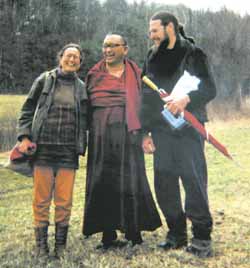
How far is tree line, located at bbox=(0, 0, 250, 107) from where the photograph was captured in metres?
18.6

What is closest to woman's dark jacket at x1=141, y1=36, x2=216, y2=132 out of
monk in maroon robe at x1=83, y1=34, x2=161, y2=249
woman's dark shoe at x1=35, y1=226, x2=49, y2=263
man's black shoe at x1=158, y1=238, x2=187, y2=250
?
monk in maroon robe at x1=83, y1=34, x2=161, y2=249

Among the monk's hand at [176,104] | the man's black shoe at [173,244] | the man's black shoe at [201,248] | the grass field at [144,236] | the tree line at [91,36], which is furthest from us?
the tree line at [91,36]

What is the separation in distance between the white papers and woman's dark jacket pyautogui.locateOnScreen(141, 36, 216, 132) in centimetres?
4

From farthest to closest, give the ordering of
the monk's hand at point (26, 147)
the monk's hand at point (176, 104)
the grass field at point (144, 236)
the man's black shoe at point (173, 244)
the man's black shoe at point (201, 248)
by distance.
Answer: the man's black shoe at point (173, 244), the man's black shoe at point (201, 248), the grass field at point (144, 236), the monk's hand at point (26, 147), the monk's hand at point (176, 104)

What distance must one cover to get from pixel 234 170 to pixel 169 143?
505cm

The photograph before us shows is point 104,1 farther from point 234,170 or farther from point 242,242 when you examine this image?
point 242,242

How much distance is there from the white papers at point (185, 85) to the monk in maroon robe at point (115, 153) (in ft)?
1.33

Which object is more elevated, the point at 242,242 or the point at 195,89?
the point at 195,89

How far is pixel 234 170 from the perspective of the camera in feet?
29.2

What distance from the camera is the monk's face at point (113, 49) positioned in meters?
4.09

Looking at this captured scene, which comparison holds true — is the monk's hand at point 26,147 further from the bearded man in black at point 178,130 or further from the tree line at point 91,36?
the tree line at point 91,36

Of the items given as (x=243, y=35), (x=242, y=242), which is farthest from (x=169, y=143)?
(x=243, y=35)

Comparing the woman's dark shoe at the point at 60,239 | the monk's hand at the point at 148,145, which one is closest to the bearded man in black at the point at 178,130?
the monk's hand at the point at 148,145

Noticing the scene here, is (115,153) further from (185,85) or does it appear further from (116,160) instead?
(185,85)
